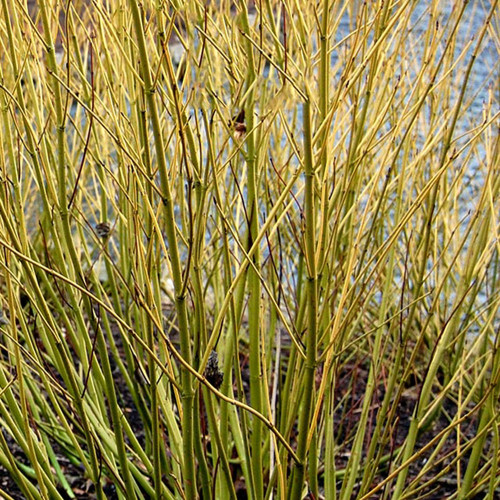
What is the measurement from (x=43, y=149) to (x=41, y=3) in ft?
1.39

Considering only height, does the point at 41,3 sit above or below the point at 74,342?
above

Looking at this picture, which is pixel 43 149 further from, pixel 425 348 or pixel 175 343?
pixel 425 348

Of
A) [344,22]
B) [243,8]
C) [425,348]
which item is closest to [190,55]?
[243,8]

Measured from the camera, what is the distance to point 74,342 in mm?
1770

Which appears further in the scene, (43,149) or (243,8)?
(43,149)

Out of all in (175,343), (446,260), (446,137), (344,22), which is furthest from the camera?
(344,22)

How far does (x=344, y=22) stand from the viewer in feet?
34.8

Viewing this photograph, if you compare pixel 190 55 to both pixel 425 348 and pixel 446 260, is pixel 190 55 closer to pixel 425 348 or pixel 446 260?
pixel 446 260

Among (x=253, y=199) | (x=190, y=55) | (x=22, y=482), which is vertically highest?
(x=190, y=55)

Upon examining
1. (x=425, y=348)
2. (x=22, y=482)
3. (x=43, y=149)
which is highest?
(x=43, y=149)

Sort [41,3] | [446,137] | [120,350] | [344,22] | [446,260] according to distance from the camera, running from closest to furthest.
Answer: [41,3] < [446,137] < [446,260] < [120,350] < [344,22]

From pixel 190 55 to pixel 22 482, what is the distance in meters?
0.83

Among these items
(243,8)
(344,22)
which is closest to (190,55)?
(243,8)

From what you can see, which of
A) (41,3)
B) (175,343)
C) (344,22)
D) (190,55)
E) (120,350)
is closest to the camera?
(41,3)
